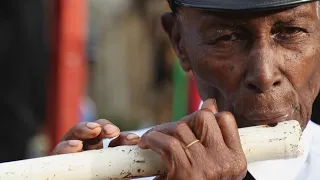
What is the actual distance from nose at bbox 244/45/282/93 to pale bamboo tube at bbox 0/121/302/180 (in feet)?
0.72

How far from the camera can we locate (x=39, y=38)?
4211mm

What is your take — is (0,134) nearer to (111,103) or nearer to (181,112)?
(181,112)

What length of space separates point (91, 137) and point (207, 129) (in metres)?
0.40

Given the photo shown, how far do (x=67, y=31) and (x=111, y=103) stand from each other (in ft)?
10.8

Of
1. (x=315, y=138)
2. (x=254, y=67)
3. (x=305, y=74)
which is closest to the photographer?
A: (x=254, y=67)

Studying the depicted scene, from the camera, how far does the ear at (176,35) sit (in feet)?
8.28

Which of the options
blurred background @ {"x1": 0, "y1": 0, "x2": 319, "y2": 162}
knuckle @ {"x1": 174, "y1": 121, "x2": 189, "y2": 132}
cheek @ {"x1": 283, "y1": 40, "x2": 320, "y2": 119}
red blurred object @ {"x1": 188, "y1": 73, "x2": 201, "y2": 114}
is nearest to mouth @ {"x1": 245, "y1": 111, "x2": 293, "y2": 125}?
A: cheek @ {"x1": 283, "y1": 40, "x2": 320, "y2": 119}

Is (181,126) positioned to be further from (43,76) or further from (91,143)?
(43,76)

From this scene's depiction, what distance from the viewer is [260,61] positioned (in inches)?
83.0

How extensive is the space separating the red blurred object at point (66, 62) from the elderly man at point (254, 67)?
1403 millimetres

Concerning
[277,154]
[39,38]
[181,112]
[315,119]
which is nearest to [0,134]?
[39,38]

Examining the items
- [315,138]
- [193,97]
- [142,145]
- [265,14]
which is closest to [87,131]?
[142,145]

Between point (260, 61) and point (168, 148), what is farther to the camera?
point (260, 61)

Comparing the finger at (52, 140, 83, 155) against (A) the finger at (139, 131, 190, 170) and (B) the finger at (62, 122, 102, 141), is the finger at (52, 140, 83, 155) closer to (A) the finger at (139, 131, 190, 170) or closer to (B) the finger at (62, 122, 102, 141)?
(B) the finger at (62, 122, 102, 141)
